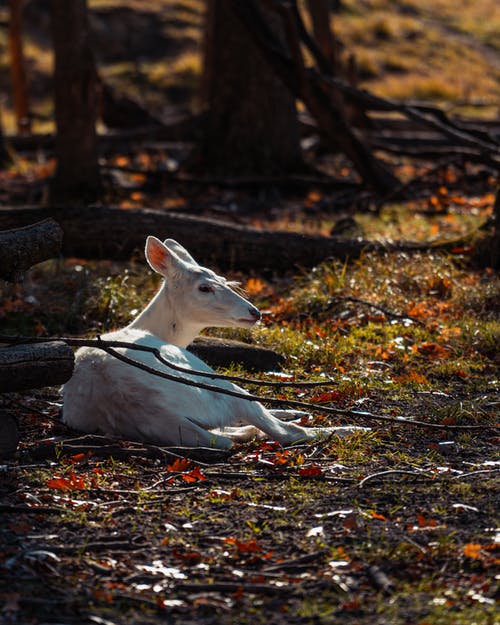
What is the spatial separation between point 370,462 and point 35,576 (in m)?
2.29

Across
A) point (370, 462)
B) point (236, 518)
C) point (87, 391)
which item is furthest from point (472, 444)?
point (87, 391)

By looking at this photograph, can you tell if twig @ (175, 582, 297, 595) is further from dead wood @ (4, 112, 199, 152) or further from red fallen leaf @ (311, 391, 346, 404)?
dead wood @ (4, 112, 199, 152)

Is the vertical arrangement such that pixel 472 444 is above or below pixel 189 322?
below

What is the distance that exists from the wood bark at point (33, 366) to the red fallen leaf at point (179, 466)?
0.78 metres

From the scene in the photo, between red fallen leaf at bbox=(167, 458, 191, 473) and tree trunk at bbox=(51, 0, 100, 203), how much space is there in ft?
28.6

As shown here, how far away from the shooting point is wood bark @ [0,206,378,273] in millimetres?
10867

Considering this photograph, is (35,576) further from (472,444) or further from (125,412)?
(472,444)

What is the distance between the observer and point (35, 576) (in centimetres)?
422

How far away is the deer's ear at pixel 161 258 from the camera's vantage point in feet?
23.0

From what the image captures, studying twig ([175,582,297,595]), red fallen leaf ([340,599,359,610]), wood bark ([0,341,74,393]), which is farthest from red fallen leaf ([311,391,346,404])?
red fallen leaf ([340,599,359,610])

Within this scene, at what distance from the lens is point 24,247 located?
5.80m

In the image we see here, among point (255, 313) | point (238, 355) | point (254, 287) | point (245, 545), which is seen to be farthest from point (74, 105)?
point (245, 545)

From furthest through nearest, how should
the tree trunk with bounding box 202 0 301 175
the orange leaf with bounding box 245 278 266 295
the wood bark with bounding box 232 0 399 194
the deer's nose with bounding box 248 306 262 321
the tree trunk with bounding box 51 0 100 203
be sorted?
the tree trunk with bounding box 202 0 301 175 → the wood bark with bounding box 232 0 399 194 → the tree trunk with bounding box 51 0 100 203 → the orange leaf with bounding box 245 278 266 295 → the deer's nose with bounding box 248 306 262 321

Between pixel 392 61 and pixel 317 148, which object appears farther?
pixel 392 61
